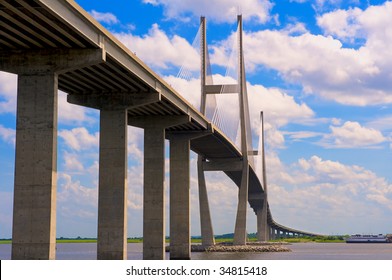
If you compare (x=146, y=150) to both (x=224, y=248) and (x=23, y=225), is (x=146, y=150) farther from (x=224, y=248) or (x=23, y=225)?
(x=224, y=248)

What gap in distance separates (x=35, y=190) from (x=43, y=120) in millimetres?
3908

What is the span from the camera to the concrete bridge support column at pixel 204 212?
100 meters

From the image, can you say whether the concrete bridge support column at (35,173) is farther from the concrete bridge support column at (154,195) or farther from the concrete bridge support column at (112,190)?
the concrete bridge support column at (154,195)

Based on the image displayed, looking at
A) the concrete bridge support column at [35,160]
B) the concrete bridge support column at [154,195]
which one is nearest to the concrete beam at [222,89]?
the concrete bridge support column at [154,195]

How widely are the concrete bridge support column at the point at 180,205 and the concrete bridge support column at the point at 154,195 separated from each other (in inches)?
345

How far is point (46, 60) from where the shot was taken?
4078 cm

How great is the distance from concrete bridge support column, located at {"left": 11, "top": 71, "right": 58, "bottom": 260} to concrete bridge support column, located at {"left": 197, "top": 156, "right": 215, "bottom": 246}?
61.0 metres

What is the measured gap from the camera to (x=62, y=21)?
35.6 meters

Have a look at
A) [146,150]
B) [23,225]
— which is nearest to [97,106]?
[146,150]

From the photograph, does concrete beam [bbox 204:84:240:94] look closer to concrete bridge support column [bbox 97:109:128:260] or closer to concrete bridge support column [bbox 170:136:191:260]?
concrete bridge support column [bbox 170:136:191:260]

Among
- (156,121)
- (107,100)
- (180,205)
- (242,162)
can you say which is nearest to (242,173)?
(242,162)

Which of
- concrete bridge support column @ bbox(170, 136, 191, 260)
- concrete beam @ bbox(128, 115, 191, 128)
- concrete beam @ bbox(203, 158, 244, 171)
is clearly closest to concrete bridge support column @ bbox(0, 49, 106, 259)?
→ concrete beam @ bbox(128, 115, 191, 128)

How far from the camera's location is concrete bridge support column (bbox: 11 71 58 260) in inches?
1555

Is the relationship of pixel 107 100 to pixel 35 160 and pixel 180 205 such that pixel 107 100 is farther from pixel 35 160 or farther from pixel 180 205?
pixel 180 205
